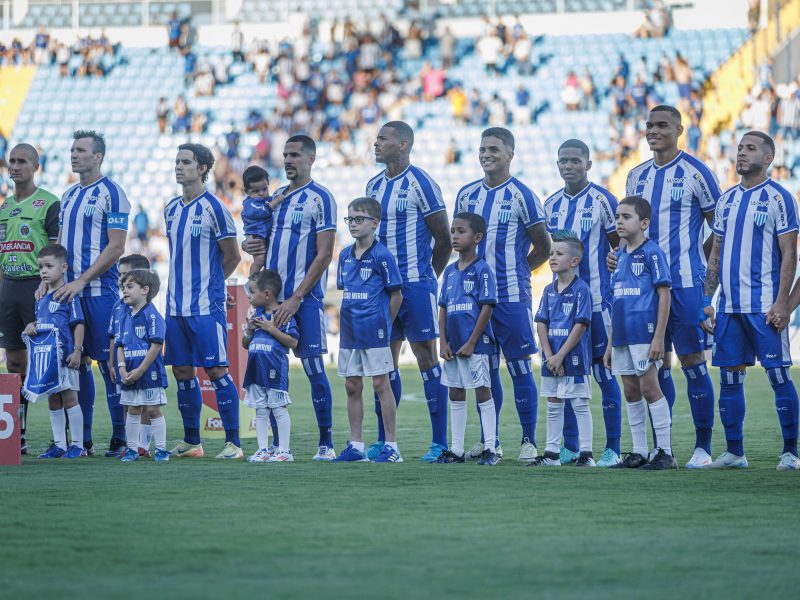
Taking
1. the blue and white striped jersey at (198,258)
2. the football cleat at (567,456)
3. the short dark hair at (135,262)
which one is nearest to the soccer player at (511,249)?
the football cleat at (567,456)

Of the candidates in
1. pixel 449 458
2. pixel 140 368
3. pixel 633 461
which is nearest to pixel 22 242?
pixel 140 368

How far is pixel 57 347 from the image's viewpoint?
8844 millimetres

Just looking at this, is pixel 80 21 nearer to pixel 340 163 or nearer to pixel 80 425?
pixel 340 163

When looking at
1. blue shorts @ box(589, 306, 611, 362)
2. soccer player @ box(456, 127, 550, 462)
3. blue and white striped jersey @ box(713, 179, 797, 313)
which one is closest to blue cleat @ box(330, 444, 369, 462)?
soccer player @ box(456, 127, 550, 462)

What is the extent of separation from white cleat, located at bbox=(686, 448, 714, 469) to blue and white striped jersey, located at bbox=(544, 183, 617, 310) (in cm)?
114

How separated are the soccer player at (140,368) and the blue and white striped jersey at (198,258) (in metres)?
0.20

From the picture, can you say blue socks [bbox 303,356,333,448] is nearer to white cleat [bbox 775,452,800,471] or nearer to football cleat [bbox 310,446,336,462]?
football cleat [bbox 310,446,336,462]

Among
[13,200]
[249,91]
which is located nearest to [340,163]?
[249,91]

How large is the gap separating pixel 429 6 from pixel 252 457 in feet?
74.8

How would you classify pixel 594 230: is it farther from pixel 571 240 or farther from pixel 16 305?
pixel 16 305

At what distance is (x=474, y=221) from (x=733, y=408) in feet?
6.47

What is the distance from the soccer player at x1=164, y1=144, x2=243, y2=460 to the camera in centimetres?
877

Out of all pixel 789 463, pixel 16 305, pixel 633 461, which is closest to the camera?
pixel 789 463

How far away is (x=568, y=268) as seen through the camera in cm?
821
